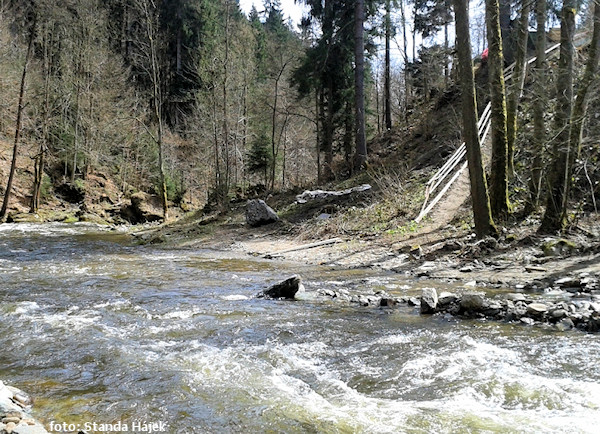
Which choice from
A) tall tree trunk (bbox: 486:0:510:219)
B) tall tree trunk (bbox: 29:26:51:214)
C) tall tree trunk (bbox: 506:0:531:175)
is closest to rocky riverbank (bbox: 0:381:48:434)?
tall tree trunk (bbox: 486:0:510:219)

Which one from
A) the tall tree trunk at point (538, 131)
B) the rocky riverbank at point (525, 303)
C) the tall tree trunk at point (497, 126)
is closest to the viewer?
the rocky riverbank at point (525, 303)

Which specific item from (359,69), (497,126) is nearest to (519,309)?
(497,126)

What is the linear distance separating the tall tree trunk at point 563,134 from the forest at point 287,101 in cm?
4

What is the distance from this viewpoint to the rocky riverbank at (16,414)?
2.97 m

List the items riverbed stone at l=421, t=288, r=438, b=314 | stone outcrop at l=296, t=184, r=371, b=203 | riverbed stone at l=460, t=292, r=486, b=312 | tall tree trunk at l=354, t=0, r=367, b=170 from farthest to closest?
tall tree trunk at l=354, t=0, r=367, b=170
stone outcrop at l=296, t=184, r=371, b=203
riverbed stone at l=421, t=288, r=438, b=314
riverbed stone at l=460, t=292, r=486, b=312

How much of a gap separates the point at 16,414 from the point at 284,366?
227 cm

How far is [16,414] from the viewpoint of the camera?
324 cm

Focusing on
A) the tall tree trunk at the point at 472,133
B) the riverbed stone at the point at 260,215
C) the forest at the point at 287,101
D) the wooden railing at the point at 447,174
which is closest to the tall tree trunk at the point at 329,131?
the forest at the point at 287,101

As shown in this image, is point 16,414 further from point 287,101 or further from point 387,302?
point 287,101

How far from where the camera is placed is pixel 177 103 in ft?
151

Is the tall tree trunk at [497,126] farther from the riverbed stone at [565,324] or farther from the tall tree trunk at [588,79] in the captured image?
the riverbed stone at [565,324]

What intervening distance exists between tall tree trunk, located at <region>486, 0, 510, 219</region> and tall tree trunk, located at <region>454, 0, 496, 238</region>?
34.3 inches

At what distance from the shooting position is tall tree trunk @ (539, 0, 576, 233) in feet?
31.6

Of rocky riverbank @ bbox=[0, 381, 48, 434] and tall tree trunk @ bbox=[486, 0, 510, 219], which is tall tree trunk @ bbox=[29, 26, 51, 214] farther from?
rocky riverbank @ bbox=[0, 381, 48, 434]
